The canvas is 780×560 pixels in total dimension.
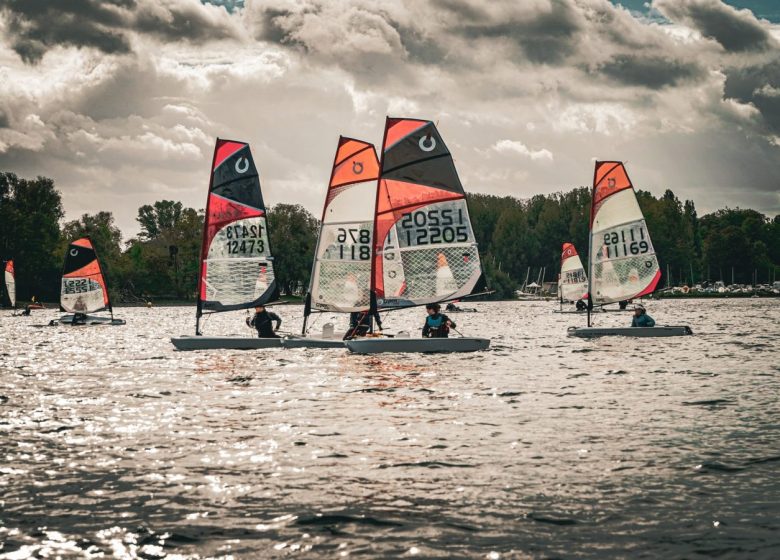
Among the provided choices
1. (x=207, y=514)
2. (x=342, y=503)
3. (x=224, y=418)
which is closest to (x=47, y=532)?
(x=207, y=514)

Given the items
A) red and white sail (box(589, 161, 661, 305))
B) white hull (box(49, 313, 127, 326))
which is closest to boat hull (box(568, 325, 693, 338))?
red and white sail (box(589, 161, 661, 305))

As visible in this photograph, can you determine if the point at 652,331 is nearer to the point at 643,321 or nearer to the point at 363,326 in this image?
the point at 643,321

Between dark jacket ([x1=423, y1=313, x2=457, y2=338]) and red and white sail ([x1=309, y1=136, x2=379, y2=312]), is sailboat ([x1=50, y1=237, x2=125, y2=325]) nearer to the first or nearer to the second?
red and white sail ([x1=309, y1=136, x2=379, y2=312])

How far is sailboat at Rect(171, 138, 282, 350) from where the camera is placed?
116 feet

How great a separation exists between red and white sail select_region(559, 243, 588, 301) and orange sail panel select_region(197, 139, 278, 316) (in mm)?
57701

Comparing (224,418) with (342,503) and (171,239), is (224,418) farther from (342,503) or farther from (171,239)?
(171,239)

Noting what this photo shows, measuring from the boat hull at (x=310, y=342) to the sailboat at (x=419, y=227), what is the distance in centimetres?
242

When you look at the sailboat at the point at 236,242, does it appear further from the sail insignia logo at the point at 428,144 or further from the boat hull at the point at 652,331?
the boat hull at the point at 652,331

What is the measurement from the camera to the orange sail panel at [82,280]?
62.8 metres

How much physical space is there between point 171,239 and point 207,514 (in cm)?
15147

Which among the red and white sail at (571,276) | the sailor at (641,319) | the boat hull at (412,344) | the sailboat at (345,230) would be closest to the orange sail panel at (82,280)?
the sailboat at (345,230)

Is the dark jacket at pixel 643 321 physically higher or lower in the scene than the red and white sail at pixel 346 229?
lower

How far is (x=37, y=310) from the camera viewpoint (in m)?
108

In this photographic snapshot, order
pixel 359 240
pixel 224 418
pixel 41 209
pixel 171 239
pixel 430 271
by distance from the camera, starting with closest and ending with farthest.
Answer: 1. pixel 224 418
2. pixel 430 271
3. pixel 359 240
4. pixel 41 209
5. pixel 171 239
